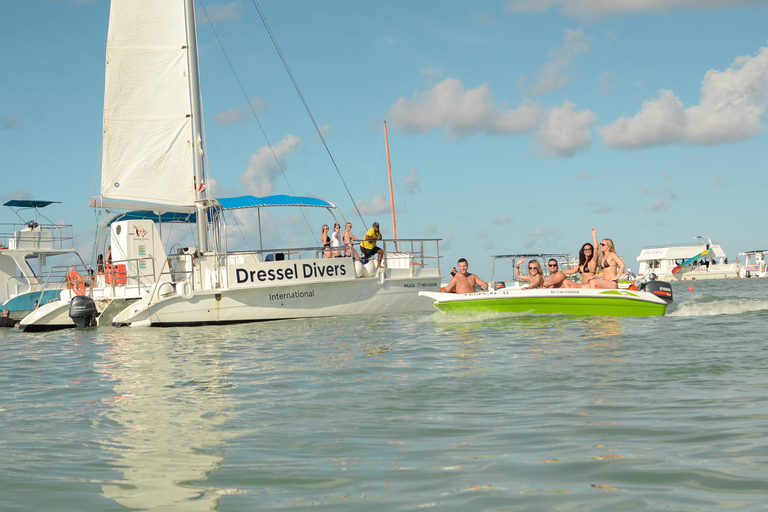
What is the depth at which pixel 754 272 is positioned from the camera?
75.1 meters

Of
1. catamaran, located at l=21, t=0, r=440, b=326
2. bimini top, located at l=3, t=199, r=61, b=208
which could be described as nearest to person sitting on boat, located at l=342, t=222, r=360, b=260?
catamaran, located at l=21, t=0, r=440, b=326

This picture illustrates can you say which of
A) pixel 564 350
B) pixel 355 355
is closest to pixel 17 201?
pixel 355 355

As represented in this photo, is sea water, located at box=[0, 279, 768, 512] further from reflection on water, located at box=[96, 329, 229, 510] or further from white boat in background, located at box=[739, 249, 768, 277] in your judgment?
white boat in background, located at box=[739, 249, 768, 277]

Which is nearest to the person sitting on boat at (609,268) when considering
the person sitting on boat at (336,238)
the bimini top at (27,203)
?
the person sitting on boat at (336,238)

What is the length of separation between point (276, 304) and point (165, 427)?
39.9 ft

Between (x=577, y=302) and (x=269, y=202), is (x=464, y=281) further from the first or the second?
(x=269, y=202)

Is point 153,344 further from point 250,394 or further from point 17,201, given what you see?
point 17,201

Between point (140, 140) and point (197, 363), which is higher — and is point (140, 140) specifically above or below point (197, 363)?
above

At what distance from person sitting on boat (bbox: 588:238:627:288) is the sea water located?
4016mm

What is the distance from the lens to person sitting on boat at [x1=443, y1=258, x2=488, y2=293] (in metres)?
15.5

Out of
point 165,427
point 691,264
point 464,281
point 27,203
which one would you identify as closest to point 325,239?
point 464,281

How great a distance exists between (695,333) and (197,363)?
7411 mm

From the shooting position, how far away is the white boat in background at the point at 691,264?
74062mm

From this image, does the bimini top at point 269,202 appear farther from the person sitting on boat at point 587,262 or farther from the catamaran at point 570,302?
the person sitting on boat at point 587,262
